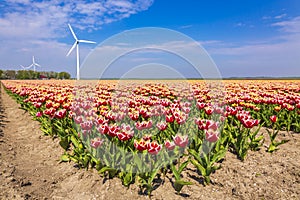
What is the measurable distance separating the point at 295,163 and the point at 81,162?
3.94 metres

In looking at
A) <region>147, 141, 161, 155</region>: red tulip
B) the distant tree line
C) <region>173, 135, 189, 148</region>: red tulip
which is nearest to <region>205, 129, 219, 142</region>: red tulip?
<region>173, 135, 189, 148</region>: red tulip

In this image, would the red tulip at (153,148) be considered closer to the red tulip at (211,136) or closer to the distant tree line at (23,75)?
the red tulip at (211,136)

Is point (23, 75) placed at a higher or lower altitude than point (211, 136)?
higher

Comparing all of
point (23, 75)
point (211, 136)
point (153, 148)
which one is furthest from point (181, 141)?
point (23, 75)

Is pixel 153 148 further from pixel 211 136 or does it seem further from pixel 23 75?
pixel 23 75

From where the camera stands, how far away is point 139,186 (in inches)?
149

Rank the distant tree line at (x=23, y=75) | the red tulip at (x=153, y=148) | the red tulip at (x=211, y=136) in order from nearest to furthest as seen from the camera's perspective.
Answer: the red tulip at (x=153, y=148)
the red tulip at (x=211, y=136)
the distant tree line at (x=23, y=75)

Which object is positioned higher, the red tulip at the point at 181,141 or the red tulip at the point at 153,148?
the red tulip at the point at 181,141

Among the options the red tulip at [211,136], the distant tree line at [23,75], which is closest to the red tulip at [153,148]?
the red tulip at [211,136]

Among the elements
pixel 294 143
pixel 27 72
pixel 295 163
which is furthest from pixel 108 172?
pixel 27 72

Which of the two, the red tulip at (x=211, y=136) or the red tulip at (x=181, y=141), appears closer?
the red tulip at (x=181, y=141)

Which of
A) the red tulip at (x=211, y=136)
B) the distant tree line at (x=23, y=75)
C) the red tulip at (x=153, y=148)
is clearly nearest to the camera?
the red tulip at (x=153, y=148)

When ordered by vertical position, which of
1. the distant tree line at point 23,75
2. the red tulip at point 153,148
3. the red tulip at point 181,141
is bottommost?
the red tulip at point 153,148

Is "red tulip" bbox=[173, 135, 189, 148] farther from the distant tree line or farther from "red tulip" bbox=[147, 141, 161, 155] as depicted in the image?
the distant tree line
